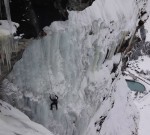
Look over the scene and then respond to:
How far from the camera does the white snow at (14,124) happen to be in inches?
250

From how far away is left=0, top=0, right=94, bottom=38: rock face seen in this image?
6920mm

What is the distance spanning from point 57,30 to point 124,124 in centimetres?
1040

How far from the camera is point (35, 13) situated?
728 cm

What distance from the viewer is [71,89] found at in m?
9.80

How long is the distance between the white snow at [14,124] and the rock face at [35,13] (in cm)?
186

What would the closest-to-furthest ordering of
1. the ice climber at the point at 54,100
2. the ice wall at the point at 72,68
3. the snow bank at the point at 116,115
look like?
the ice wall at the point at 72,68
the ice climber at the point at 54,100
the snow bank at the point at 116,115

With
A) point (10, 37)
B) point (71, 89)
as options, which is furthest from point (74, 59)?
point (10, 37)

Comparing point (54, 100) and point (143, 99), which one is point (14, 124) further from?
point (143, 99)

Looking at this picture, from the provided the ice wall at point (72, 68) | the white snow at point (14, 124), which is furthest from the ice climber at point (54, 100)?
the white snow at point (14, 124)

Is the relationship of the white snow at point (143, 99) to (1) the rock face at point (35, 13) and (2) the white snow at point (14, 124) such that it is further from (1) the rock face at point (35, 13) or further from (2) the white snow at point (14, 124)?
(1) the rock face at point (35, 13)

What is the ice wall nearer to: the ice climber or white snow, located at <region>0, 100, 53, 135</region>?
the ice climber

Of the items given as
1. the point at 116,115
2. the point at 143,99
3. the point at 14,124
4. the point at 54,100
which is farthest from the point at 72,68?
the point at 143,99

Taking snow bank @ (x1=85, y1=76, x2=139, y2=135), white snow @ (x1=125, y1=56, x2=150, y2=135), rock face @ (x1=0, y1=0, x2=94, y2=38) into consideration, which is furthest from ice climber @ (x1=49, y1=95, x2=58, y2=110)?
white snow @ (x1=125, y1=56, x2=150, y2=135)

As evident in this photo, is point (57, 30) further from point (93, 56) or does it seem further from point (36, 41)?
point (93, 56)
